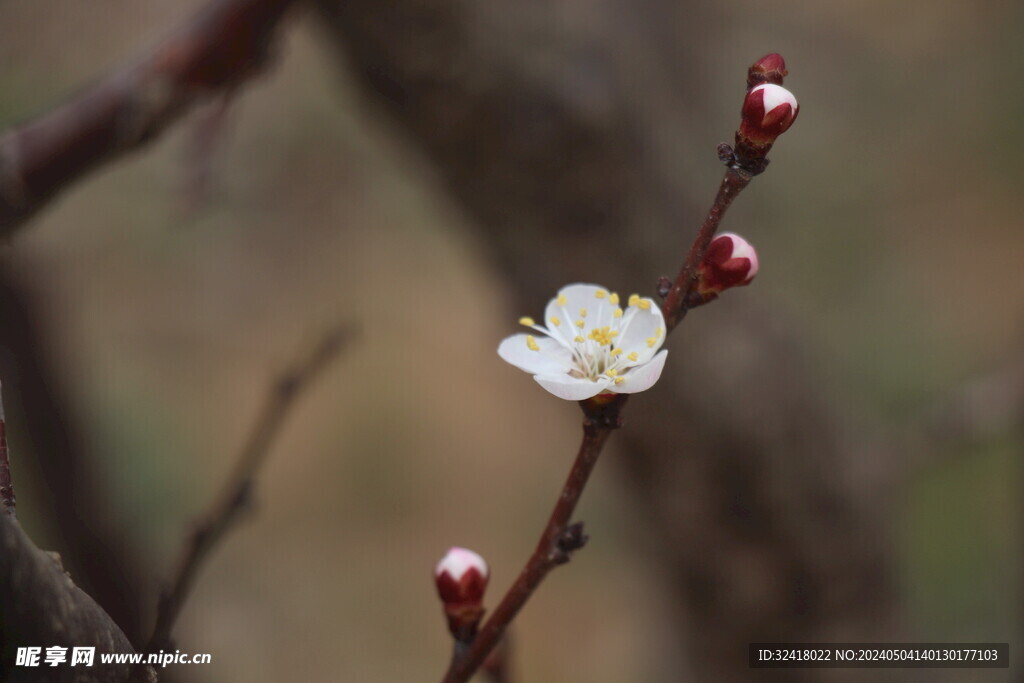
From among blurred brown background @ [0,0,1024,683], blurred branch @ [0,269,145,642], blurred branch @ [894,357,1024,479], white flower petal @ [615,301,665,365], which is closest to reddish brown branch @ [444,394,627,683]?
white flower petal @ [615,301,665,365]

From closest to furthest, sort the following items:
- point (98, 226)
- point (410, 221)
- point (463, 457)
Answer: point (98, 226) → point (463, 457) → point (410, 221)

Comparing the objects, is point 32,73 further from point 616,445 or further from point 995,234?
point 995,234

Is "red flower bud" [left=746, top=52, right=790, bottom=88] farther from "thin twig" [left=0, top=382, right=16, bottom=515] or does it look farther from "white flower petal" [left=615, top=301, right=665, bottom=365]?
"thin twig" [left=0, top=382, right=16, bottom=515]

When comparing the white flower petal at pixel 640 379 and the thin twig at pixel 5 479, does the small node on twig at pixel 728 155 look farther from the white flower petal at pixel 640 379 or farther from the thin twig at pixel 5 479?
the thin twig at pixel 5 479

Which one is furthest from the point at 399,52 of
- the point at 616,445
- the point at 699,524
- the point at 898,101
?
the point at 898,101
